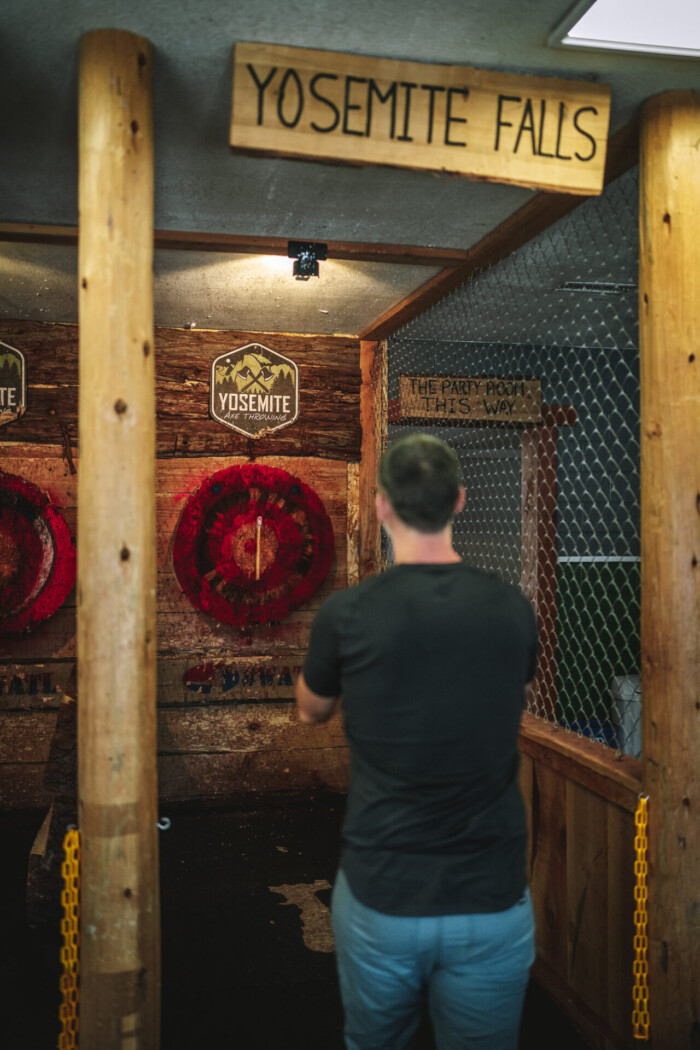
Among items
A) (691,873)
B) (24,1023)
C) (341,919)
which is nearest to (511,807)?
(341,919)

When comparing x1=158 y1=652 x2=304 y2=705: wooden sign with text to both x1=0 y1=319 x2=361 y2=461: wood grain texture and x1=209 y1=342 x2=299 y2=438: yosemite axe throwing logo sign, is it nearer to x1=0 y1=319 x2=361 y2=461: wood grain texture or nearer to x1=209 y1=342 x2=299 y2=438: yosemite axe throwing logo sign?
x1=0 y1=319 x2=361 y2=461: wood grain texture

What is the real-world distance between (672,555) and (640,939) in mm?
1113

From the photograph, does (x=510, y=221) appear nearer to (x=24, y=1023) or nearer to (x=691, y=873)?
(x=691, y=873)

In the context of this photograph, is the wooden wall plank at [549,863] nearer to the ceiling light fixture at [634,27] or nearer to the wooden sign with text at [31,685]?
the ceiling light fixture at [634,27]

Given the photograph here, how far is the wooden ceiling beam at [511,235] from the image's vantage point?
2557 mm

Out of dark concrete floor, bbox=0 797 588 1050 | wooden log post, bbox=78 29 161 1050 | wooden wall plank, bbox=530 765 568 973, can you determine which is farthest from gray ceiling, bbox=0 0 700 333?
dark concrete floor, bbox=0 797 588 1050

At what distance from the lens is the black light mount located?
3463mm

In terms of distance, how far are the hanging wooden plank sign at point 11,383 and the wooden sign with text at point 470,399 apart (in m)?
2.29

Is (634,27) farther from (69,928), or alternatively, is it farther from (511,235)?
(69,928)

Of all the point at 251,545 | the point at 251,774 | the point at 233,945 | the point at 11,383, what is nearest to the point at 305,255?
the point at 251,545

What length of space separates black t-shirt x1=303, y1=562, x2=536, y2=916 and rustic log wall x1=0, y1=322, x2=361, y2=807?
348 cm

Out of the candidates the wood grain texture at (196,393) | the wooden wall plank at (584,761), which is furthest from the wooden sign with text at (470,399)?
the wooden wall plank at (584,761)

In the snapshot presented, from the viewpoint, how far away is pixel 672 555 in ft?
7.54

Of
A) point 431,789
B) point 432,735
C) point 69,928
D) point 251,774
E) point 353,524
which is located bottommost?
point 251,774
